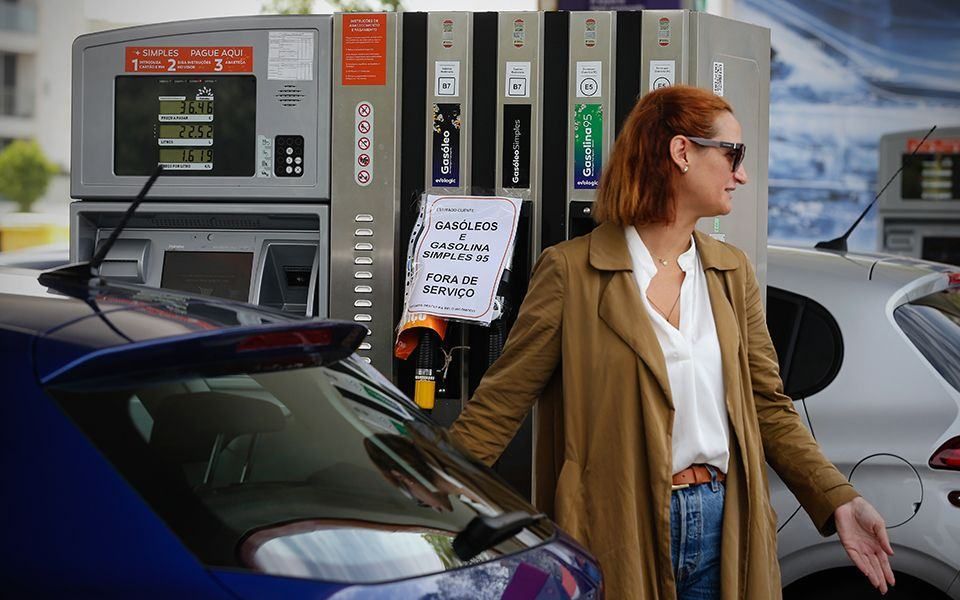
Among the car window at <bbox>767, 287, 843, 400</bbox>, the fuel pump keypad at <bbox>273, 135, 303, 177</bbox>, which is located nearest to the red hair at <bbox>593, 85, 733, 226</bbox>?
the fuel pump keypad at <bbox>273, 135, 303, 177</bbox>

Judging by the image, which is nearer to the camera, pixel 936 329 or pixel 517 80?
pixel 517 80

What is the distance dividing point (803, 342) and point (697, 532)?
147 centimetres

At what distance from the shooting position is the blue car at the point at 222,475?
160 centimetres

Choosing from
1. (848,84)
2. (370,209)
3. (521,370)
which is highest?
(848,84)

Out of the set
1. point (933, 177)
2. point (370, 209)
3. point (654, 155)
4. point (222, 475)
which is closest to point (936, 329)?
point (654, 155)

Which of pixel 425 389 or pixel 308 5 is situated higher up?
pixel 308 5

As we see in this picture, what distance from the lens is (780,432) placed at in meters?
2.93

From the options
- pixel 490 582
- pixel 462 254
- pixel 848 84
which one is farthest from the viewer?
pixel 848 84

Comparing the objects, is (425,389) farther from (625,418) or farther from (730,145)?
(730,145)

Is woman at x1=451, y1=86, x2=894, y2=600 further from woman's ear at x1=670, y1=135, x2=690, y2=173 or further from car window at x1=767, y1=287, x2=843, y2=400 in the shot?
car window at x1=767, y1=287, x2=843, y2=400

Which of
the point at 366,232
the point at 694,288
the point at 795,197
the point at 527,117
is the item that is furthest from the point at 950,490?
the point at 795,197

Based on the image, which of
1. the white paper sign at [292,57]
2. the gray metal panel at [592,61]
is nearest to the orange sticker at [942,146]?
the gray metal panel at [592,61]

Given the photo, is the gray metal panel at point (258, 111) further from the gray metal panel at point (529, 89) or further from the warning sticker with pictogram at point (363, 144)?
the gray metal panel at point (529, 89)

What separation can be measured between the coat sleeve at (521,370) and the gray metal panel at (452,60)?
90cm
